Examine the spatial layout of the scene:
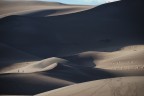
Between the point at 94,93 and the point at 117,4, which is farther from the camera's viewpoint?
the point at 117,4

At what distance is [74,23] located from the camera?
29750 millimetres

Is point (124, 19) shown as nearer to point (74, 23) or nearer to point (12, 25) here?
point (74, 23)

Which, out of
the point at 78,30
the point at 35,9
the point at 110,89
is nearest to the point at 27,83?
the point at 110,89

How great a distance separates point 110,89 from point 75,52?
48.3 ft

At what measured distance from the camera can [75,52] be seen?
2378cm

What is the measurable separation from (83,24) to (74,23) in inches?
29.6

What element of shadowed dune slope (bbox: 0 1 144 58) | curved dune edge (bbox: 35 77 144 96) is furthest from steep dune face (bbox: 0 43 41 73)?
curved dune edge (bbox: 35 77 144 96)

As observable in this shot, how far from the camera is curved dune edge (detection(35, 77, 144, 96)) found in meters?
8.70

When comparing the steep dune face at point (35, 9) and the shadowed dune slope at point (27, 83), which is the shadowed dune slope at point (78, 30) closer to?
the steep dune face at point (35, 9)

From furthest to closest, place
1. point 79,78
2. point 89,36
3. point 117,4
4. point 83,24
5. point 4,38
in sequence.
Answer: point 117,4
point 83,24
point 89,36
point 4,38
point 79,78

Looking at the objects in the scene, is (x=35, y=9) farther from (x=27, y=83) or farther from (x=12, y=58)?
(x=27, y=83)

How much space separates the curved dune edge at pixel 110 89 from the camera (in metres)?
8.70

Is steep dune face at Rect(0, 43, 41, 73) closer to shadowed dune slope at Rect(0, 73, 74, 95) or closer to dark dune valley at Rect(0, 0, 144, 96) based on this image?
dark dune valley at Rect(0, 0, 144, 96)

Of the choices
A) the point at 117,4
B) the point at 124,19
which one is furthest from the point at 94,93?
the point at 117,4
